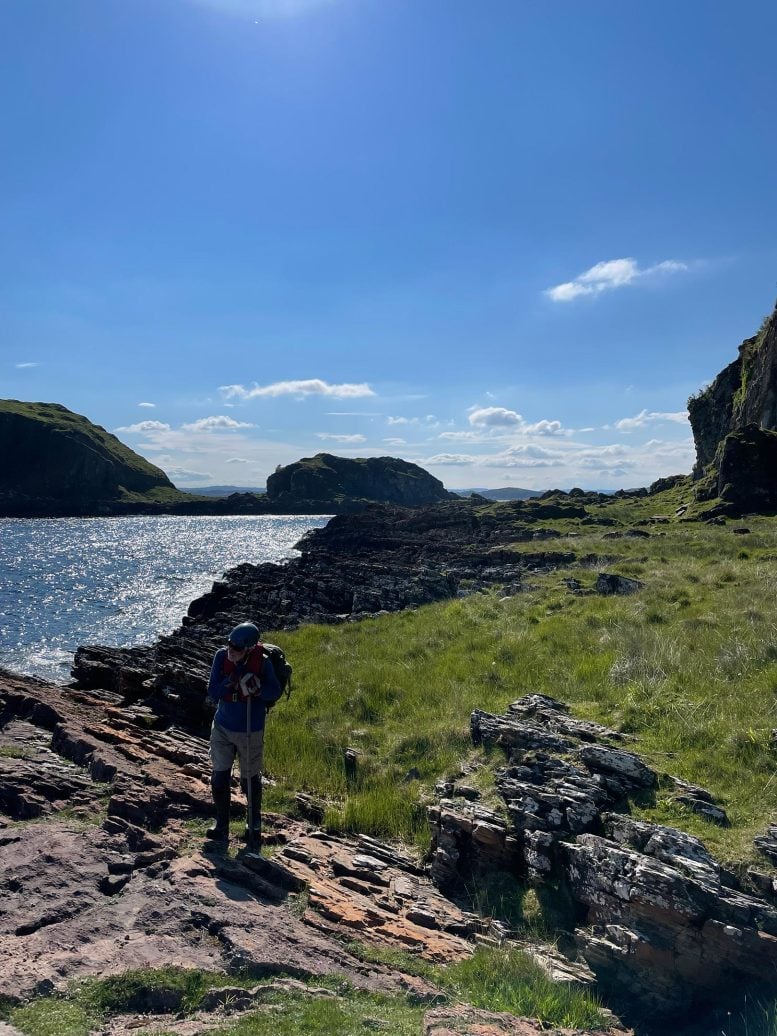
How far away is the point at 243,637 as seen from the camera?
25.6 ft

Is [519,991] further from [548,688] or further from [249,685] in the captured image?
[548,688]

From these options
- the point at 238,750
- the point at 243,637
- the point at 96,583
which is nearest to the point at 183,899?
the point at 238,750

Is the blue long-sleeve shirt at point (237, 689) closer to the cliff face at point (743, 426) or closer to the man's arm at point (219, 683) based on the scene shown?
the man's arm at point (219, 683)

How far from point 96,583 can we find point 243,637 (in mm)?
56580

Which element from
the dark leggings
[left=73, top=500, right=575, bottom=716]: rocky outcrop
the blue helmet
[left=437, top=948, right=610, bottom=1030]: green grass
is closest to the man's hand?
the blue helmet

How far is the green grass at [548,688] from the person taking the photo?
8.62 m

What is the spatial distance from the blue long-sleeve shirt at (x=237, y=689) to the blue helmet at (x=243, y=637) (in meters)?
0.16

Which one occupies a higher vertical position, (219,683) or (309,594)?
(219,683)

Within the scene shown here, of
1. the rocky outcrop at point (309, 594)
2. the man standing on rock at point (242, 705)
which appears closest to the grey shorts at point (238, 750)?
the man standing on rock at point (242, 705)

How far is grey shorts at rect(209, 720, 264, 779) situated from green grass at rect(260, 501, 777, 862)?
2004 millimetres

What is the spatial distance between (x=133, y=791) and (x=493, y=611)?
1570 cm

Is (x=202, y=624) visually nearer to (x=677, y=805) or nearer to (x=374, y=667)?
(x=374, y=667)

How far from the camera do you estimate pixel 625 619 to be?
16.9 metres

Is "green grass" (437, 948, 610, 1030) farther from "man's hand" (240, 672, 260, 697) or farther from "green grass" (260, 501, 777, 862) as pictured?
"man's hand" (240, 672, 260, 697)
